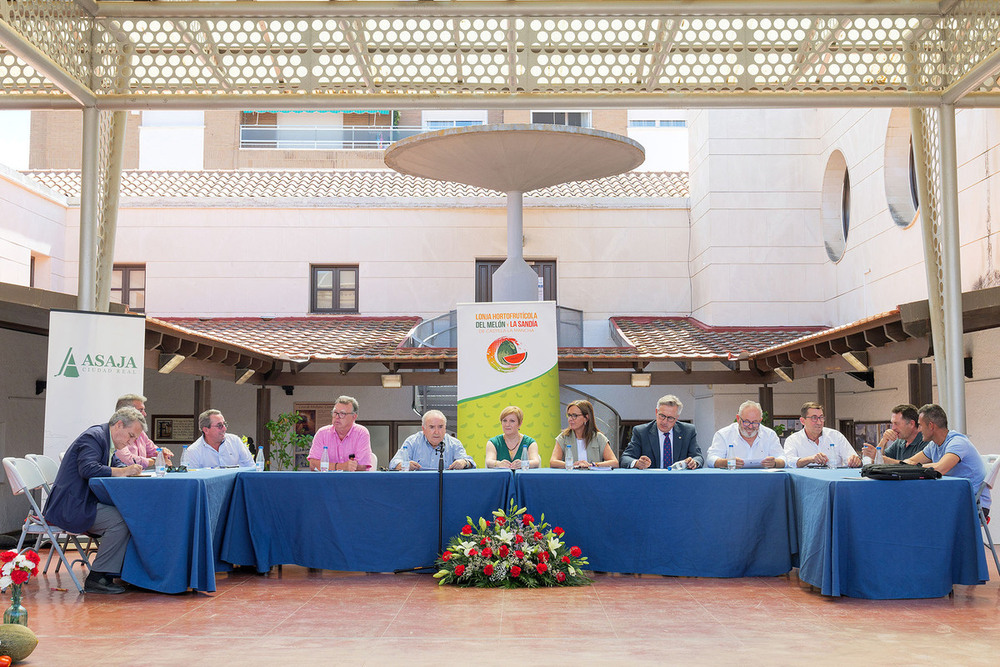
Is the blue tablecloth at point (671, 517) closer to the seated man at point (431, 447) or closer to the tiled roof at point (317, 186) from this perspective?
the seated man at point (431, 447)

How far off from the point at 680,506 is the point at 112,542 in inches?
Answer: 160

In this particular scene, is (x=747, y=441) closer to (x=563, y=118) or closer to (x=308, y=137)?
(x=308, y=137)

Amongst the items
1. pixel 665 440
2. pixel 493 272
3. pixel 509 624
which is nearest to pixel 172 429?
pixel 493 272

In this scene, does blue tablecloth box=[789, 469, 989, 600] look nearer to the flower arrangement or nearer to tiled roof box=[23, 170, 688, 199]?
the flower arrangement

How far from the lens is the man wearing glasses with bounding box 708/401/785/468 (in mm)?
8227

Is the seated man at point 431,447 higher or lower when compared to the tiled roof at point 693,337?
lower

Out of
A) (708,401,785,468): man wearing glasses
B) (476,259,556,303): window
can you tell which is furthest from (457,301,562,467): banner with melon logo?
(476,259,556,303): window

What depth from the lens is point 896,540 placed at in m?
6.62

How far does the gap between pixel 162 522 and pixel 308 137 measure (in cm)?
2379

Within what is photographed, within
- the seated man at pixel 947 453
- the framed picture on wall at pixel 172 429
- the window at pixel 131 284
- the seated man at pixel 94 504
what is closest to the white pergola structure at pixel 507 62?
the seated man at pixel 947 453

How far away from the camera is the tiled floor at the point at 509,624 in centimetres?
512

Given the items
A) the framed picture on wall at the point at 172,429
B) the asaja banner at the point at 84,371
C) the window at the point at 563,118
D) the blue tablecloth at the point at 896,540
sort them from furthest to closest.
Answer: the window at the point at 563,118 → the framed picture on wall at the point at 172,429 → the asaja banner at the point at 84,371 → the blue tablecloth at the point at 896,540

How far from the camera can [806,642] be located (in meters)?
5.39

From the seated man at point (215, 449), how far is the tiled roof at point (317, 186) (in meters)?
10.8
